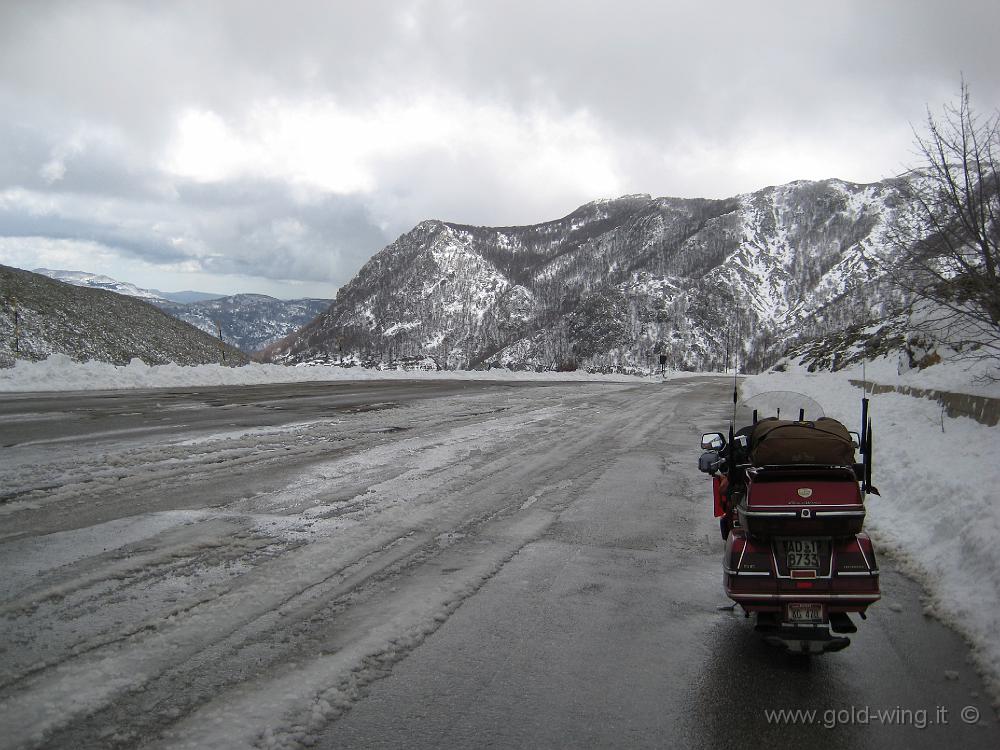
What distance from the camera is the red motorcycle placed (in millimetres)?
3730

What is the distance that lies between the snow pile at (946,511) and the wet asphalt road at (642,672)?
7.7 inches

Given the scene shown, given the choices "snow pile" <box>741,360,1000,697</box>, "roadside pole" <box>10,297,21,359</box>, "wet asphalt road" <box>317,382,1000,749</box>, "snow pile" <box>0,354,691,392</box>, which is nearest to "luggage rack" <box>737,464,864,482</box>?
"wet asphalt road" <box>317,382,1000,749</box>

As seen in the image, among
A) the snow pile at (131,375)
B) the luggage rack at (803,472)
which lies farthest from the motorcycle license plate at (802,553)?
the snow pile at (131,375)

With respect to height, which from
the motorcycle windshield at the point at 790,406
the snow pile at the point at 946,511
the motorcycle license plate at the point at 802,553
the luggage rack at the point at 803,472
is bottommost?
the snow pile at the point at 946,511

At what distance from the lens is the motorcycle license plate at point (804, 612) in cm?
372

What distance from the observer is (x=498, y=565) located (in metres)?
5.34

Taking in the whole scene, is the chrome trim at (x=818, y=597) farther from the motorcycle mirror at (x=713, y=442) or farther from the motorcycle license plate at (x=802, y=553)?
the motorcycle mirror at (x=713, y=442)

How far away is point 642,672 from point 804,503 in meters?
Answer: 1.33

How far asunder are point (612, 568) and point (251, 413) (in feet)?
41.2

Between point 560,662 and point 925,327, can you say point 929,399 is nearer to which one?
point 925,327

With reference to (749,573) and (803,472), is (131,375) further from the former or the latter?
(803,472)

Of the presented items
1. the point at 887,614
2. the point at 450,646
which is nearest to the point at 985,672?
the point at 887,614

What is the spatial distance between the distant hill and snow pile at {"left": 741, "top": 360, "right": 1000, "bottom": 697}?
33624mm

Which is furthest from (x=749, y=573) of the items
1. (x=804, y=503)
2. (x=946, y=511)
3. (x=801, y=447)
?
(x=946, y=511)
